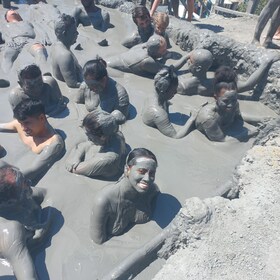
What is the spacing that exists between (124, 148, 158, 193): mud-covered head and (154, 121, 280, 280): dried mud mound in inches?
15.2

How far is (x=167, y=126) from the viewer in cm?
477

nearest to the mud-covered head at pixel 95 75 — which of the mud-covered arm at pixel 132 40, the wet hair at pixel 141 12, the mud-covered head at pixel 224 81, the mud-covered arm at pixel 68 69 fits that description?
the mud-covered arm at pixel 68 69

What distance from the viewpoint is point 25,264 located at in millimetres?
3021

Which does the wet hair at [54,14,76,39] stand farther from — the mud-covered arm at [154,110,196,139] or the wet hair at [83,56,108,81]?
the mud-covered arm at [154,110,196,139]

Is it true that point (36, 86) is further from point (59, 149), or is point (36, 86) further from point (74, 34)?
point (74, 34)

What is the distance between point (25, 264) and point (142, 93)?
3.34m

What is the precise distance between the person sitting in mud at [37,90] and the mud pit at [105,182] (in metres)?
0.17

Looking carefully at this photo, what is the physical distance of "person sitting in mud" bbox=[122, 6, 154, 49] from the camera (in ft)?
20.6

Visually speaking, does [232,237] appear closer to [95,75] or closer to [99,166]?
[99,166]

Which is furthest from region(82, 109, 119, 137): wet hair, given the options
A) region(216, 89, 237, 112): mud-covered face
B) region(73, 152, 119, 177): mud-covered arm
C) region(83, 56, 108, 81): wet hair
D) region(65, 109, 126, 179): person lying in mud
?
region(216, 89, 237, 112): mud-covered face

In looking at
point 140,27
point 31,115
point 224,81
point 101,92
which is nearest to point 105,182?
point 31,115

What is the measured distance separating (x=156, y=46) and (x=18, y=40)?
106 inches

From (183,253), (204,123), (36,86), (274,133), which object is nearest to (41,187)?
(36,86)

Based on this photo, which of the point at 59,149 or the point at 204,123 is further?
the point at 204,123
